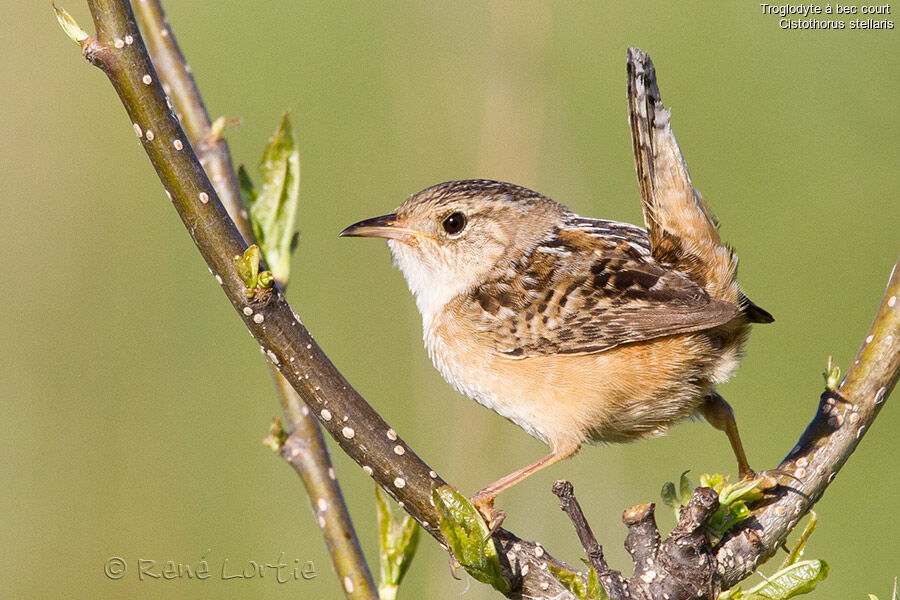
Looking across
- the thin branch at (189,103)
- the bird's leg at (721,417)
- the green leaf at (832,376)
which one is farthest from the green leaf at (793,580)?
the thin branch at (189,103)

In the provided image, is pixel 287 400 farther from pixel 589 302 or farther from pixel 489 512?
pixel 589 302

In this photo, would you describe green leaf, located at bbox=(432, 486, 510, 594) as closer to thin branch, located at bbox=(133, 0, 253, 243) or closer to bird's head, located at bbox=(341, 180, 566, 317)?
thin branch, located at bbox=(133, 0, 253, 243)

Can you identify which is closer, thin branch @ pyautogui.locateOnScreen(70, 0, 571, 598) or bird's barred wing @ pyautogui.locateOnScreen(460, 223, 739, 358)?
thin branch @ pyautogui.locateOnScreen(70, 0, 571, 598)

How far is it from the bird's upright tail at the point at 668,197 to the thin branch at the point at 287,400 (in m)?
1.40

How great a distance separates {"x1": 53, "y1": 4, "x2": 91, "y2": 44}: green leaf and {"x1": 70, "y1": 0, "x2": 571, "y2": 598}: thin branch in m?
0.02

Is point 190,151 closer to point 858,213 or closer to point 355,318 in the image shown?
point 355,318

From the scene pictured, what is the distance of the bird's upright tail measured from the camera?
3.15 m

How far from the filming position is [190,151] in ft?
6.89

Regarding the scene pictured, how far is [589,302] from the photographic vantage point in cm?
316

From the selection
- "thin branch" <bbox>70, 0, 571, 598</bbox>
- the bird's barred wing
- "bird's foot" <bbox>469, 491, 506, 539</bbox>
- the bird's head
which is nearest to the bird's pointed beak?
the bird's head

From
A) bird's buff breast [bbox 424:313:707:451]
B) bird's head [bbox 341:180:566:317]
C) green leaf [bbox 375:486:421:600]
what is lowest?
green leaf [bbox 375:486:421:600]

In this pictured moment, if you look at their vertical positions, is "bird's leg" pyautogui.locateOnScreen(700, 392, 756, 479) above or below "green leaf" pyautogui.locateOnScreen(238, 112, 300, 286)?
Result: below

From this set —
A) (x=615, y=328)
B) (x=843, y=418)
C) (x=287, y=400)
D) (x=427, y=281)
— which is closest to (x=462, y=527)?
(x=287, y=400)

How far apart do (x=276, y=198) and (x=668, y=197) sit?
4.51 feet
